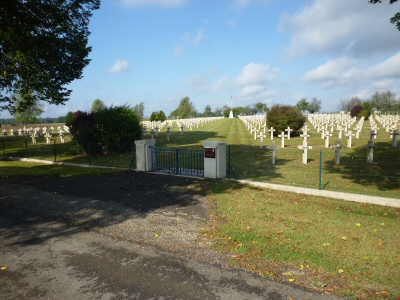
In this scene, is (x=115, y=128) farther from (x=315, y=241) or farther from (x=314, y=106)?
(x=314, y=106)

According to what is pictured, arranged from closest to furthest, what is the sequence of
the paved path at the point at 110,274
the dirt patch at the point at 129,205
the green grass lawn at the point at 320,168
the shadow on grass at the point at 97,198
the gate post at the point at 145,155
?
the paved path at the point at 110,274
the dirt patch at the point at 129,205
the shadow on grass at the point at 97,198
the green grass lawn at the point at 320,168
the gate post at the point at 145,155

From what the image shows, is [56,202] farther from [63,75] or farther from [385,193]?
[63,75]

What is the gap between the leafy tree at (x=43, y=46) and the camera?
15.2 metres

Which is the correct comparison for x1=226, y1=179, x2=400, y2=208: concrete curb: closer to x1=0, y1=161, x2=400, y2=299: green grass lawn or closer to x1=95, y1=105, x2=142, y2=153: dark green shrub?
x1=0, y1=161, x2=400, y2=299: green grass lawn

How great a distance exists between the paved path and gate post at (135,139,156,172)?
8.07m

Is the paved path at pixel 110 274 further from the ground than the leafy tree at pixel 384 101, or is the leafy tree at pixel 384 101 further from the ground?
the leafy tree at pixel 384 101

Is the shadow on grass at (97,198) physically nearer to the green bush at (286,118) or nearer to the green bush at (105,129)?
the green bush at (105,129)

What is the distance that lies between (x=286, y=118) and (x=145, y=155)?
17.9 meters

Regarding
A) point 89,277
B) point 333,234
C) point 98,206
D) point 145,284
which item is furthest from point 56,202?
point 333,234

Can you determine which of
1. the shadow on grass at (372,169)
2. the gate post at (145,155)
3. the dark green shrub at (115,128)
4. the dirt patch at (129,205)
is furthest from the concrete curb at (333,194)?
the dark green shrub at (115,128)

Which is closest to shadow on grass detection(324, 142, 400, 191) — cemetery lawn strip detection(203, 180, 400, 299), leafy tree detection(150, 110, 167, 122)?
cemetery lawn strip detection(203, 180, 400, 299)

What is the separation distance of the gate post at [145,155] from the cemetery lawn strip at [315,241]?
5.85m

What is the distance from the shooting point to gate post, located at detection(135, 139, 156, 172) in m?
14.3

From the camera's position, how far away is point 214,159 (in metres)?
12.0
